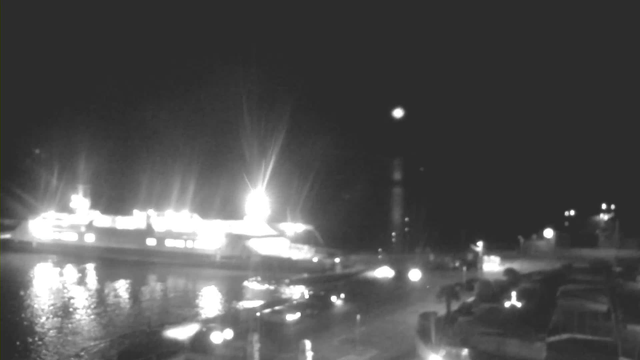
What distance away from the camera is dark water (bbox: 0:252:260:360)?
48.1 feet

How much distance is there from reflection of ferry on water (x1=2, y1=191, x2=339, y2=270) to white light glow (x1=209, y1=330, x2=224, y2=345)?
15188 millimetres

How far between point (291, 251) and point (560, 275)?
13.3m

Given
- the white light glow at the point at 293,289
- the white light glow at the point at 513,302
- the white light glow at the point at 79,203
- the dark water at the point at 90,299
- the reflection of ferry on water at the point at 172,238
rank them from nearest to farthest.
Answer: the white light glow at the point at 513,302, the dark water at the point at 90,299, the white light glow at the point at 293,289, the reflection of ferry on water at the point at 172,238, the white light glow at the point at 79,203

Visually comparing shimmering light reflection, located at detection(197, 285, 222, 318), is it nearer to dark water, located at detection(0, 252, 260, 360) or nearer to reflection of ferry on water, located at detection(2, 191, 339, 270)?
dark water, located at detection(0, 252, 260, 360)

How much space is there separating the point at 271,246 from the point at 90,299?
10526 mm

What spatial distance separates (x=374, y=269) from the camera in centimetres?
1961

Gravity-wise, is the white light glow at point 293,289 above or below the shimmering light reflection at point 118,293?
above

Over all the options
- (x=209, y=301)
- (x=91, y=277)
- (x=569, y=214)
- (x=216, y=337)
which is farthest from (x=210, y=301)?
(x=569, y=214)

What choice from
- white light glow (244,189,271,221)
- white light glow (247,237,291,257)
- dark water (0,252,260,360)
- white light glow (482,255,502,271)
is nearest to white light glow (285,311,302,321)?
dark water (0,252,260,360)

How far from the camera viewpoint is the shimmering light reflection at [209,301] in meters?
17.6

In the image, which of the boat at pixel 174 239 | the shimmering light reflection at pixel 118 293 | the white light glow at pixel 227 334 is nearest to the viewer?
the white light glow at pixel 227 334

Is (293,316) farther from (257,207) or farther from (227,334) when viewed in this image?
(257,207)

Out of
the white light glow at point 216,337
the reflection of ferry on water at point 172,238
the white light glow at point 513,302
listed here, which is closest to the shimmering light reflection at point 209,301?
the reflection of ferry on water at point 172,238

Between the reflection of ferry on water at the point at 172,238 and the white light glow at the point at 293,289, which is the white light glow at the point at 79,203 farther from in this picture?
the white light glow at the point at 293,289
